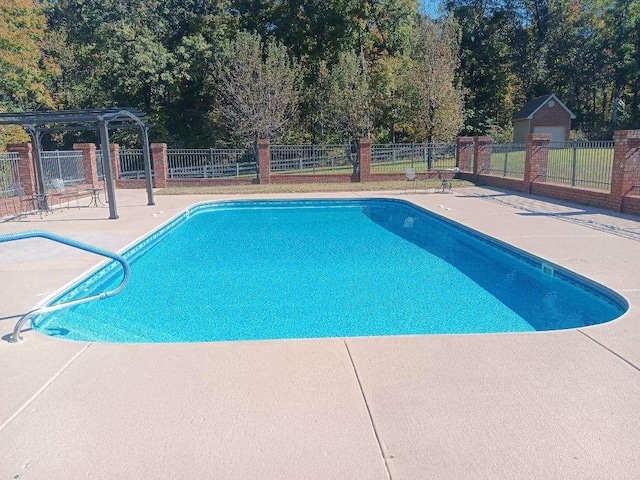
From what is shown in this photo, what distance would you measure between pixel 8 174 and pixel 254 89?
47.7ft

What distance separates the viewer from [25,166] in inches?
553

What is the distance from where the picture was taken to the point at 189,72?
30.1 meters

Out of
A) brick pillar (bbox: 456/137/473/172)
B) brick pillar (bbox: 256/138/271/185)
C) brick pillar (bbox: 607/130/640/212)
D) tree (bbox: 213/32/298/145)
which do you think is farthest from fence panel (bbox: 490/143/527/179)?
tree (bbox: 213/32/298/145)

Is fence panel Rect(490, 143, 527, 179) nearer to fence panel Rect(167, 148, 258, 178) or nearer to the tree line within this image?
the tree line

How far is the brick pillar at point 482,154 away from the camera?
20484mm

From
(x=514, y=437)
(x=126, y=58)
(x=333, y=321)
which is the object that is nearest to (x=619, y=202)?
(x=333, y=321)

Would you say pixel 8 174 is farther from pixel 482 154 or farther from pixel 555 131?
pixel 555 131

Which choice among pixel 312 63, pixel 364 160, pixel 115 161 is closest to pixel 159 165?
pixel 115 161

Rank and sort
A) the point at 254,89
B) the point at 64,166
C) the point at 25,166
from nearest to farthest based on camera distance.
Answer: the point at 25,166 → the point at 64,166 → the point at 254,89

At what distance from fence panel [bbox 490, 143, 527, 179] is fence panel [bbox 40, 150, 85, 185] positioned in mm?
15618

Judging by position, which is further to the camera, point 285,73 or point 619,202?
point 285,73

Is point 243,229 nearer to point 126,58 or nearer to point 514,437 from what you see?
point 514,437

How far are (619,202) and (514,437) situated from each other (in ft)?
36.5

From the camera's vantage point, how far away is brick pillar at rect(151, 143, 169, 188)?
22.2 m
